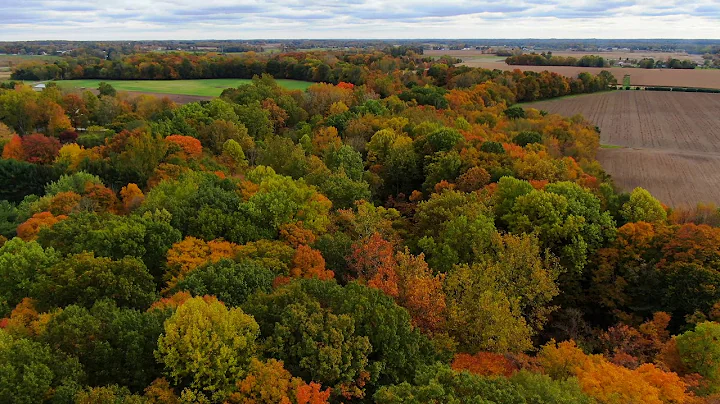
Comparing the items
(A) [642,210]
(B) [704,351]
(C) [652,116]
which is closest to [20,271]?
(B) [704,351]

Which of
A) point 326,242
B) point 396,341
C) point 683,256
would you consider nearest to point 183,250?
point 326,242

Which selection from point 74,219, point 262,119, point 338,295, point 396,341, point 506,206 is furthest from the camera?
point 262,119

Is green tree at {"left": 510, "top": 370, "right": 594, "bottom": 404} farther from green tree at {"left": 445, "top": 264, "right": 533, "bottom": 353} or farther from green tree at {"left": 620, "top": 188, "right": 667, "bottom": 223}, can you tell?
green tree at {"left": 620, "top": 188, "right": 667, "bottom": 223}

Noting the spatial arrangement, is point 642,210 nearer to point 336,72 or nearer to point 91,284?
point 91,284

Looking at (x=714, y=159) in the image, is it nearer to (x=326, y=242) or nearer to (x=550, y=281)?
(x=550, y=281)

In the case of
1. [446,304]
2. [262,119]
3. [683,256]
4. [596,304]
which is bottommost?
[596,304]

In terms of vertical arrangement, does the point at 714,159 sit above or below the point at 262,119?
below

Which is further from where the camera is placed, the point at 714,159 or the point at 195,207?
the point at 714,159

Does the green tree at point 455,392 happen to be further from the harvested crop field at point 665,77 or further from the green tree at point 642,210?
the harvested crop field at point 665,77

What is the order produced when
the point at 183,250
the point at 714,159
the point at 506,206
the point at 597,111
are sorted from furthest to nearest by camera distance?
the point at 597,111, the point at 714,159, the point at 506,206, the point at 183,250

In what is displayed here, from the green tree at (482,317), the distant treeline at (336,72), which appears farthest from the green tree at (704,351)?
the distant treeline at (336,72)
